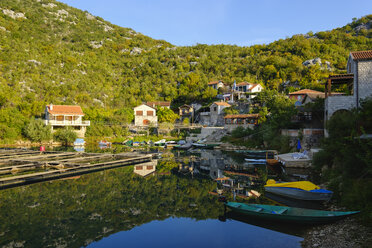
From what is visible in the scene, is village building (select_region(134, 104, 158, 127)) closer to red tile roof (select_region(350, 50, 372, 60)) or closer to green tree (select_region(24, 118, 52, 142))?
green tree (select_region(24, 118, 52, 142))

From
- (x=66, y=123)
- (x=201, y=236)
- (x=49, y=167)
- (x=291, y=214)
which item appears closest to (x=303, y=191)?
(x=291, y=214)

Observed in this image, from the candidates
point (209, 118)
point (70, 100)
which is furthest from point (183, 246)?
point (70, 100)

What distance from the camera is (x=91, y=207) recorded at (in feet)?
42.6

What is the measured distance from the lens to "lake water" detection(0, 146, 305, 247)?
30.9ft

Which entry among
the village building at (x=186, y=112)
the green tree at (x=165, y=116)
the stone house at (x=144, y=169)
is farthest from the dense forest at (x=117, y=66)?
the stone house at (x=144, y=169)

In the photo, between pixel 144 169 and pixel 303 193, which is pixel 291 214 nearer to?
pixel 303 193

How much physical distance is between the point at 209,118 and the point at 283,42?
155 ft

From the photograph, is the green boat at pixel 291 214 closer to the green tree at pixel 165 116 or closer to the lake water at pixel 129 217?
the lake water at pixel 129 217

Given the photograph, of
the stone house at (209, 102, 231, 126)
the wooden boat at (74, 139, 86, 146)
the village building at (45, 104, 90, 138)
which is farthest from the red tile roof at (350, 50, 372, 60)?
the village building at (45, 104, 90, 138)

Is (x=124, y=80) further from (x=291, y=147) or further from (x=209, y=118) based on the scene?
(x=291, y=147)

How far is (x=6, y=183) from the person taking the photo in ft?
53.1

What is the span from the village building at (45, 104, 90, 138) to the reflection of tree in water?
96.1ft

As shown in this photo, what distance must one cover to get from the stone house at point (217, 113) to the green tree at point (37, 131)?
30.6 metres

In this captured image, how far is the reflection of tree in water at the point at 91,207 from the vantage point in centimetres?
990
